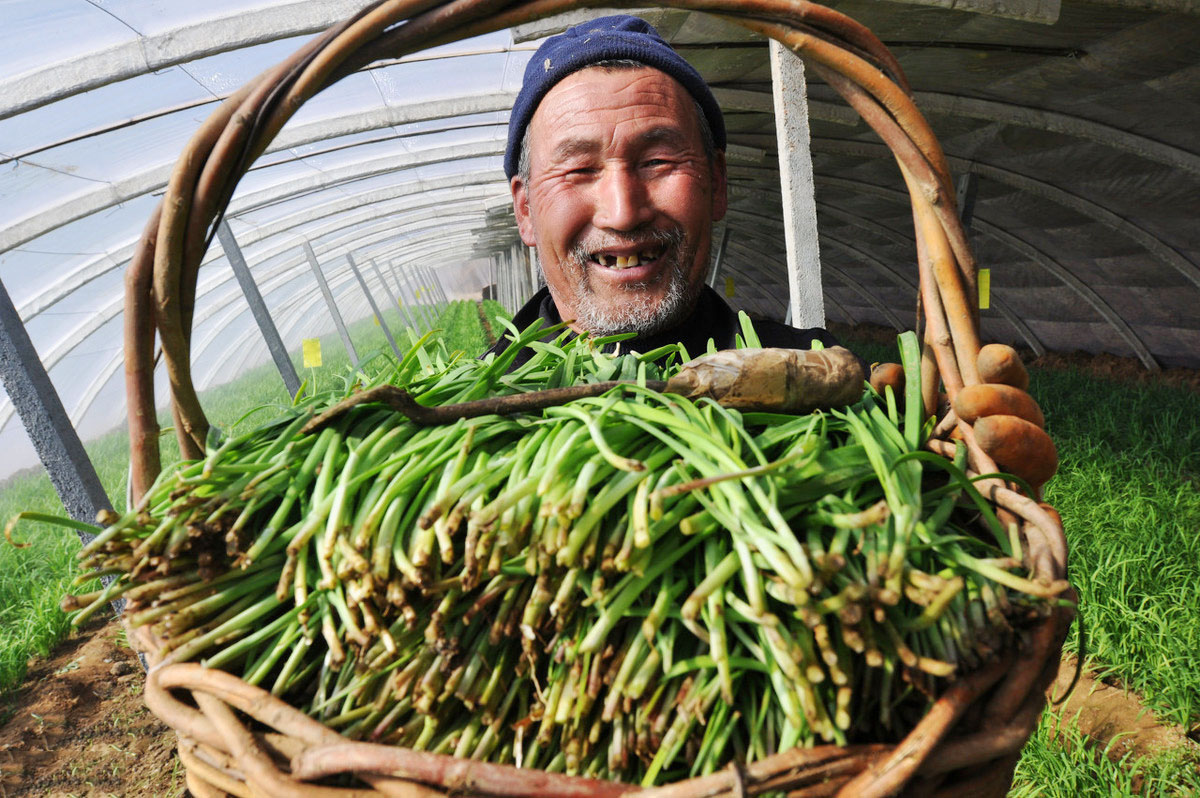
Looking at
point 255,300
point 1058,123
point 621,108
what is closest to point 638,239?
point 621,108

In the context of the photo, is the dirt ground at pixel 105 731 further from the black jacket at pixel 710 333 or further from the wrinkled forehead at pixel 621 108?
the wrinkled forehead at pixel 621 108

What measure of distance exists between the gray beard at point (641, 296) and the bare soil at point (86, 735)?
7.25 ft

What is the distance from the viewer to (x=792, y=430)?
2.24 ft

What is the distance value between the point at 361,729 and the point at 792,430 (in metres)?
0.46

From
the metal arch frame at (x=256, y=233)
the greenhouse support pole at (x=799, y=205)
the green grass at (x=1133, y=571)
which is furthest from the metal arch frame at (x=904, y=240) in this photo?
the greenhouse support pole at (x=799, y=205)

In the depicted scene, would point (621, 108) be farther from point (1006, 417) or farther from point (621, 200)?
point (1006, 417)

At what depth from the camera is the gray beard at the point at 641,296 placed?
1349mm

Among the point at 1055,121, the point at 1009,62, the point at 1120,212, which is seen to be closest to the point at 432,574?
the point at 1009,62

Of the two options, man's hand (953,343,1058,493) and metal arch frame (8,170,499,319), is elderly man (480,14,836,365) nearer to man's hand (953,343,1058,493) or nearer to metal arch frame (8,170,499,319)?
man's hand (953,343,1058,493)

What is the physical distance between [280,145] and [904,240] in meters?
5.89

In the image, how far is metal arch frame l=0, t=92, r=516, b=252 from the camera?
4633 millimetres

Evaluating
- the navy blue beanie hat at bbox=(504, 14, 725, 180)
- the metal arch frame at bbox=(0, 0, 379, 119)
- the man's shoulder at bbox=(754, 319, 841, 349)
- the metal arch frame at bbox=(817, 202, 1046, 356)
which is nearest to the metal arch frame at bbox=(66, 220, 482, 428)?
the metal arch frame at bbox=(0, 0, 379, 119)

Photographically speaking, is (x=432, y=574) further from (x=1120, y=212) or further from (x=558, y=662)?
(x=1120, y=212)

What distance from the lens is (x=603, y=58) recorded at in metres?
1.34
